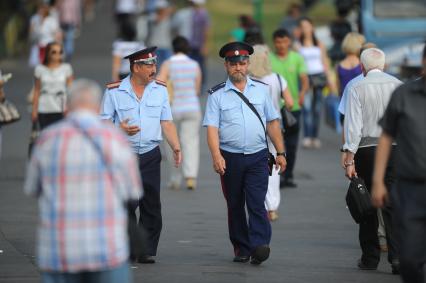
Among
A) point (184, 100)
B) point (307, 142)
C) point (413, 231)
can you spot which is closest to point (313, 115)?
point (307, 142)

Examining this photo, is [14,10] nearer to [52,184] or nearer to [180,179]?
[180,179]

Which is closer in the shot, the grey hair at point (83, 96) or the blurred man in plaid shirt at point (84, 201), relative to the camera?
the blurred man in plaid shirt at point (84, 201)

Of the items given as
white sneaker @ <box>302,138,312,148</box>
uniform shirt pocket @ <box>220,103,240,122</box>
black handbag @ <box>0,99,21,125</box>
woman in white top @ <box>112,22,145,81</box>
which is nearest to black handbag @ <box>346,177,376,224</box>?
uniform shirt pocket @ <box>220,103,240,122</box>

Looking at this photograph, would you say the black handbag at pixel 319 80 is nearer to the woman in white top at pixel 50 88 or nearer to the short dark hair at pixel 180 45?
the short dark hair at pixel 180 45

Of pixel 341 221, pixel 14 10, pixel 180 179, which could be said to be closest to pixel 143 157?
pixel 341 221

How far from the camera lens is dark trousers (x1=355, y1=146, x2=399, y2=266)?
993 cm

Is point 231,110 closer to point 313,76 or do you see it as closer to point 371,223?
point 371,223

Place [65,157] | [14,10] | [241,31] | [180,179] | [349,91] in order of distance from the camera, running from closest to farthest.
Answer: [65,157]
[349,91]
[180,179]
[241,31]
[14,10]

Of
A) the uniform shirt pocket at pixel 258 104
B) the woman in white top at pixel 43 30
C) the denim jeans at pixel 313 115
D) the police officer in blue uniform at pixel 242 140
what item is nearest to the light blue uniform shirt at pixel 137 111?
the police officer in blue uniform at pixel 242 140

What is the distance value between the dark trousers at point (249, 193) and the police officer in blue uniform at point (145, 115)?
524 mm

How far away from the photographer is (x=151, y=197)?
10.6 m

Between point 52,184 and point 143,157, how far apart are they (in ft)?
13.0

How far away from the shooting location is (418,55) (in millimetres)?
20859

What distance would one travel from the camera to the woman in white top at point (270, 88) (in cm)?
1268
